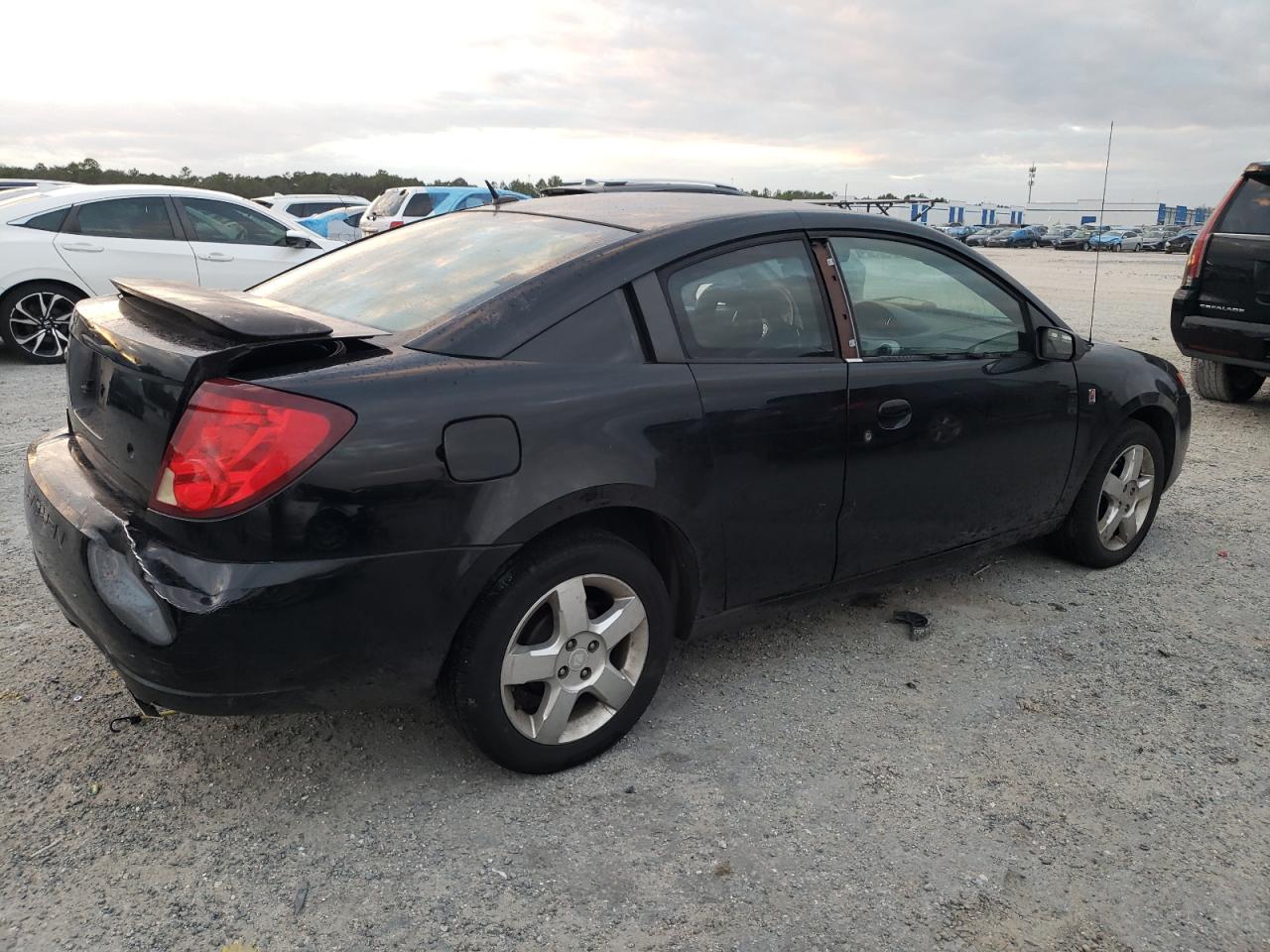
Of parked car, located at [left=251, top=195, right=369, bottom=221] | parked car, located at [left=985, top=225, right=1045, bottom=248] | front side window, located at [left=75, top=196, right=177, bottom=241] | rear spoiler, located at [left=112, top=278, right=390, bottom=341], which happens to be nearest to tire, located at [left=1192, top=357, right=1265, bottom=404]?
rear spoiler, located at [left=112, top=278, right=390, bottom=341]

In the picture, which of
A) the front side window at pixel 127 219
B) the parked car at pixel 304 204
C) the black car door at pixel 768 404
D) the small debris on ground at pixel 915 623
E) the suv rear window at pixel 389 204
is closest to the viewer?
the black car door at pixel 768 404

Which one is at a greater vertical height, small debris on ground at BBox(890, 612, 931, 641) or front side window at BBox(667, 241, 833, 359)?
front side window at BBox(667, 241, 833, 359)

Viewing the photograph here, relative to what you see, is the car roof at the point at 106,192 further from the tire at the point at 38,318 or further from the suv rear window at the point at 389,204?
the suv rear window at the point at 389,204

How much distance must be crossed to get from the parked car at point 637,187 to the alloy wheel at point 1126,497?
2.03 metres

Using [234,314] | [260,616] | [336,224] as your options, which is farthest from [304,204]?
[260,616]

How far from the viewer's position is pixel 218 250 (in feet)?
32.3

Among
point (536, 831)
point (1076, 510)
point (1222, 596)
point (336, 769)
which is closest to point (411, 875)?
point (536, 831)

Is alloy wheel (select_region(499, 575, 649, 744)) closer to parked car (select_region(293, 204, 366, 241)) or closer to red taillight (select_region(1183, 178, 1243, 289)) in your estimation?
red taillight (select_region(1183, 178, 1243, 289))

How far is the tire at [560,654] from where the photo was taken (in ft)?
8.51

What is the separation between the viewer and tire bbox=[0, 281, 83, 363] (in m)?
8.98

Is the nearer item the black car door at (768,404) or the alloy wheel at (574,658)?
the alloy wheel at (574,658)

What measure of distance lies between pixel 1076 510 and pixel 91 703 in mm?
3762

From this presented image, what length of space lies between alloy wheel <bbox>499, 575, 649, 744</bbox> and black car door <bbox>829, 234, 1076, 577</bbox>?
0.87 metres

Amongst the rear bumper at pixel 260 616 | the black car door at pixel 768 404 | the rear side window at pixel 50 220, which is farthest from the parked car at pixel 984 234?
the rear bumper at pixel 260 616
